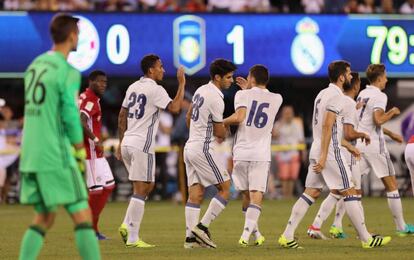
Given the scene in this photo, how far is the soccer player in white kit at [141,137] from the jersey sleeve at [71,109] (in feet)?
14.9

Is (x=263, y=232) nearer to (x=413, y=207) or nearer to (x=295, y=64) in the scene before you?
(x=413, y=207)

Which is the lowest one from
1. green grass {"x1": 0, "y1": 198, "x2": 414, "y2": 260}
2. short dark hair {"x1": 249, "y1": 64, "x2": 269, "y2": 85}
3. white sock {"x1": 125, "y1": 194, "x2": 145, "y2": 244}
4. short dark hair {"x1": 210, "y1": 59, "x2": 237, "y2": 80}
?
green grass {"x1": 0, "y1": 198, "x2": 414, "y2": 260}

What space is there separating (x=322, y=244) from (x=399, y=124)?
14.2m

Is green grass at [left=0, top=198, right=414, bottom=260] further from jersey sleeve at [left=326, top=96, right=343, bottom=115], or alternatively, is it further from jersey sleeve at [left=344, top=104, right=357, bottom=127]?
jersey sleeve at [left=326, top=96, right=343, bottom=115]

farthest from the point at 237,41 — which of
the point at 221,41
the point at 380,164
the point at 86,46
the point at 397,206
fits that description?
the point at 397,206

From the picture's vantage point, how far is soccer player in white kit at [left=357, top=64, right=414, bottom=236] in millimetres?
15586

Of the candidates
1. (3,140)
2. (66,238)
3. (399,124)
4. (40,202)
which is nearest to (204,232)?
(66,238)

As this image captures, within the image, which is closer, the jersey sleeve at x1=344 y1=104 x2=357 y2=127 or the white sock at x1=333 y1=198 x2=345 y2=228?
the jersey sleeve at x1=344 y1=104 x2=357 y2=127

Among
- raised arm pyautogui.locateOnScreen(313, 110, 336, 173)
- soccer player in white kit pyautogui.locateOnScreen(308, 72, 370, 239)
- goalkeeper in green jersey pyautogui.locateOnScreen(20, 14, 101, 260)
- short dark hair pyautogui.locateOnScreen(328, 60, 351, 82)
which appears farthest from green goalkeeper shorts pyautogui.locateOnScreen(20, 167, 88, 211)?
short dark hair pyautogui.locateOnScreen(328, 60, 351, 82)

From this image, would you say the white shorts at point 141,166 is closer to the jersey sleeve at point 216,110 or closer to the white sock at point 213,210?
the white sock at point 213,210

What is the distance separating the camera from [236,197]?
27.6 meters

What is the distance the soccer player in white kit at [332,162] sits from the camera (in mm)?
13273

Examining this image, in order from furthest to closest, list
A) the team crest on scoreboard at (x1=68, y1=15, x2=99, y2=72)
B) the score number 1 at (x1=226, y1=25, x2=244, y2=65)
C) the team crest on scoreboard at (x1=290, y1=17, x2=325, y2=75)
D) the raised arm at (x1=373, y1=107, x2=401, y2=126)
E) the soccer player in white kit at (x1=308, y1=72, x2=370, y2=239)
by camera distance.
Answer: the team crest on scoreboard at (x1=290, y1=17, x2=325, y2=75) → the score number 1 at (x1=226, y1=25, x2=244, y2=65) → the team crest on scoreboard at (x1=68, y1=15, x2=99, y2=72) → the raised arm at (x1=373, y1=107, x2=401, y2=126) → the soccer player in white kit at (x1=308, y1=72, x2=370, y2=239)

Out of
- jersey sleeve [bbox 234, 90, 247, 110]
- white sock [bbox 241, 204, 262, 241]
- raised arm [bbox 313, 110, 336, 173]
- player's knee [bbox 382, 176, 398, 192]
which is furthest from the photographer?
player's knee [bbox 382, 176, 398, 192]
